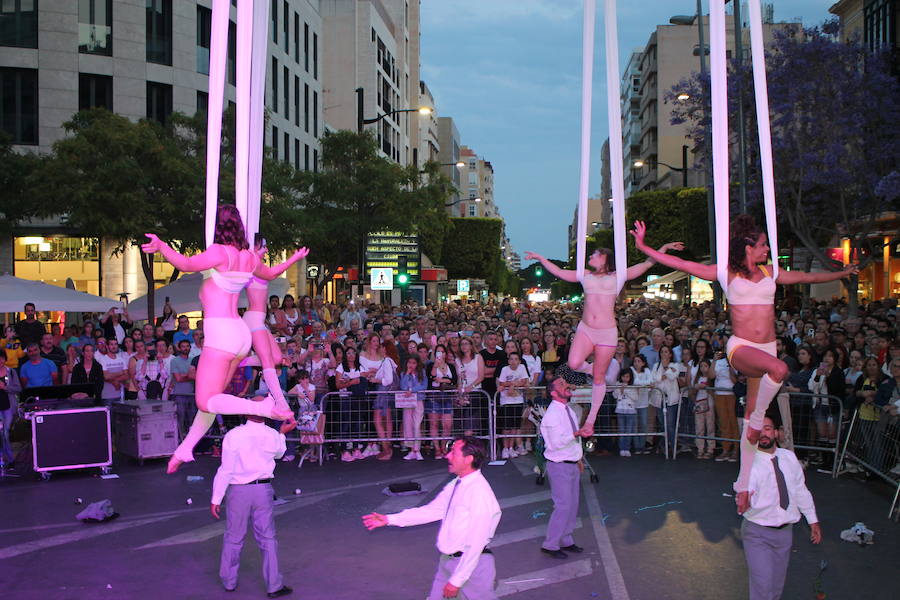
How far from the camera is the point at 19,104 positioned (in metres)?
28.0

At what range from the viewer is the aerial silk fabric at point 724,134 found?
5.76m

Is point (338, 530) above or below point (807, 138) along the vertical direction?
below

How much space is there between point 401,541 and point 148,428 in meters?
5.86

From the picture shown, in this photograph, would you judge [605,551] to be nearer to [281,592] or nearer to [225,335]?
[281,592]

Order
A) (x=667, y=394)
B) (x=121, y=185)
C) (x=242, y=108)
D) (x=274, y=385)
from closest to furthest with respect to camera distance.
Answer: (x=242, y=108) < (x=274, y=385) < (x=667, y=394) < (x=121, y=185)

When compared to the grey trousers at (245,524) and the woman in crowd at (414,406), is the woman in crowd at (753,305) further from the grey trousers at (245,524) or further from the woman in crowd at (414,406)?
the woman in crowd at (414,406)

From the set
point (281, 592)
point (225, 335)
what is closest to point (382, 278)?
point (281, 592)

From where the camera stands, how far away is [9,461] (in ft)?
43.5

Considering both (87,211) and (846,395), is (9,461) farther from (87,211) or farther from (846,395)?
(846,395)

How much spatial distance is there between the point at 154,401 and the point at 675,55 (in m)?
65.8

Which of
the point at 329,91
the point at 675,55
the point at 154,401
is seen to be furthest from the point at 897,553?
the point at 675,55

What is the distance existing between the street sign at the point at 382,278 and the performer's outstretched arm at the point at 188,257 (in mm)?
21427

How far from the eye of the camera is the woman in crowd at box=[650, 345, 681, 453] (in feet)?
46.3

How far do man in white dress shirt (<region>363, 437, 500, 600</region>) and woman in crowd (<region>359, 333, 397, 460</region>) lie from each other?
8.03 metres
